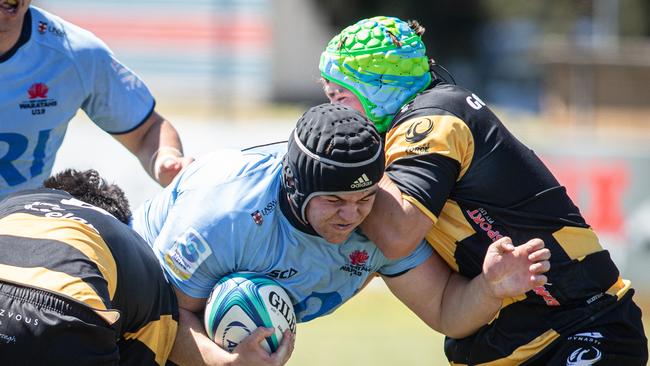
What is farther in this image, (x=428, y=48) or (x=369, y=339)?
(x=428, y=48)

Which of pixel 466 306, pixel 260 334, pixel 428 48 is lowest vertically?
pixel 428 48

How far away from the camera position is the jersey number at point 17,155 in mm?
4965

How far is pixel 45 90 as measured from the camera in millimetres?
5016

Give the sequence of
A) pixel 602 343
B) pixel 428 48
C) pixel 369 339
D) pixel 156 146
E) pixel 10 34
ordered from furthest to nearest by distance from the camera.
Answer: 1. pixel 428 48
2. pixel 369 339
3. pixel 156 146
4. pixel 10 34
5. pixel 602 343

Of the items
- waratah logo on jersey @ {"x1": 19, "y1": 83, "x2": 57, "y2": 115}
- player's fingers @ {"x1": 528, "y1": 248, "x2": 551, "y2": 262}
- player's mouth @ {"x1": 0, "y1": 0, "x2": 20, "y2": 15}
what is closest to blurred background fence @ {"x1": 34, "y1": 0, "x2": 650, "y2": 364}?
waratah logo on jersey @ {"x1": 19, "y1": 83, "x2": 57, "y2": 115}

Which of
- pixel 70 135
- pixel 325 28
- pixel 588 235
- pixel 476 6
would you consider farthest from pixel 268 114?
pixel 588 235

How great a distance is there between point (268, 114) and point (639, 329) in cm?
1640

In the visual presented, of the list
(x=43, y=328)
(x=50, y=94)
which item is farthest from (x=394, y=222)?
(x=50, y=94)

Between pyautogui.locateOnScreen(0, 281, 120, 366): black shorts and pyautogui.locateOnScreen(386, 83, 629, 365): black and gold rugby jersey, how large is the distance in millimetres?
1343

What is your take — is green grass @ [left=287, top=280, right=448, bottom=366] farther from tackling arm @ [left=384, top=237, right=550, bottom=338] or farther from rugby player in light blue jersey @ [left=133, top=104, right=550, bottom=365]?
rugby player in light blue jersey @ [left=133, top=104, right=550, bottom=365]

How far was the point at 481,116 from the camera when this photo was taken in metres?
4.18

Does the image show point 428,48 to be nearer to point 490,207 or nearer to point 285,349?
point 490,207

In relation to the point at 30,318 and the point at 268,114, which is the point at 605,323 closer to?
the point at 30,318

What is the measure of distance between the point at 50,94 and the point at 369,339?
444cm
